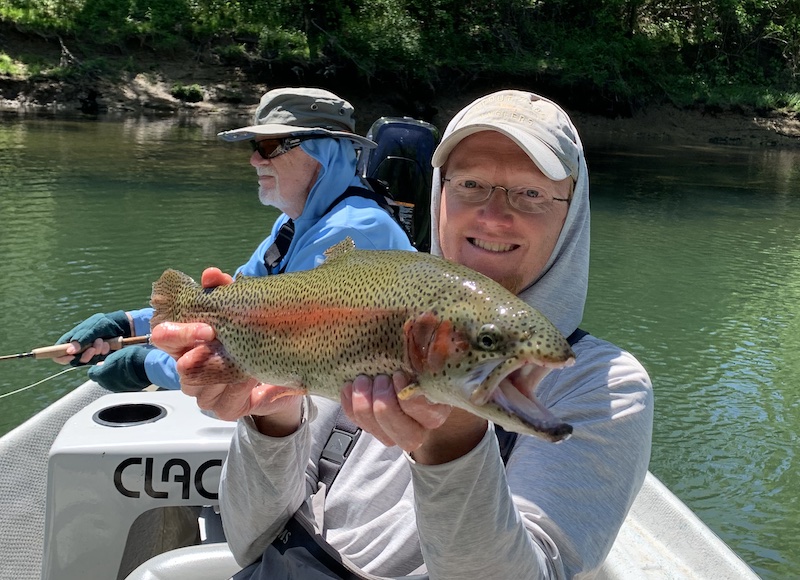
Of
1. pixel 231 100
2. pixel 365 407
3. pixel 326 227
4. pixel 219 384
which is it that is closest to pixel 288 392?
pixel 219 384

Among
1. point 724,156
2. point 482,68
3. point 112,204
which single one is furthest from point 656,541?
point 482,68

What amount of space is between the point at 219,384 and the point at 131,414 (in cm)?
211

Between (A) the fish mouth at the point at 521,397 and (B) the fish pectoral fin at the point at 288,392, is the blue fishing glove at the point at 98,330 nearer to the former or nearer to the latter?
(B) the fish pectoral fin at the point at 288,392

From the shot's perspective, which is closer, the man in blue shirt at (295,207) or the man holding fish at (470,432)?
the man holding fish at (470,432)

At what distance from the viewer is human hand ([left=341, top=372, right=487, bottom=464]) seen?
1695 millimetres

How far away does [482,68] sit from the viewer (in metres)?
39.5

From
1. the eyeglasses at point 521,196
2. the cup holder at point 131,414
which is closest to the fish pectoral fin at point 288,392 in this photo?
the eyeglasses at point 521,196

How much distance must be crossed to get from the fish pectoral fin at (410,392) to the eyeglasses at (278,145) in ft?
10.1

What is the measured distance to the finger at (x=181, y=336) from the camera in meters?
2.22

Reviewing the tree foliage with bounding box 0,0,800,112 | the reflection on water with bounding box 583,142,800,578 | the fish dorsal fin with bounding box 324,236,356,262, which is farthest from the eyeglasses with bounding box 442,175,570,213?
the tree foliage with bounding box 0,0,800,112

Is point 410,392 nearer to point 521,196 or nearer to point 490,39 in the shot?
point 521,196

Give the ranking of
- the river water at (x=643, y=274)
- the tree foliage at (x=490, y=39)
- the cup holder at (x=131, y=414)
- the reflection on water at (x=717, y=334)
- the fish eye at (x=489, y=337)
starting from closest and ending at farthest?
the fish eye at (x=489, y=337) < the cup holder at (x=131, y=414) < the reflection on water at (x=717, y=334) < the river water at (x=643, y=274) < the tree foliage at (x=490, y=39)

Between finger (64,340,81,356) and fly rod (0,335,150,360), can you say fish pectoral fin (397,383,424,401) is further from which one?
finger (64,340,81,356)

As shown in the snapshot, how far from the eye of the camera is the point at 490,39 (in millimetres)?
42031
